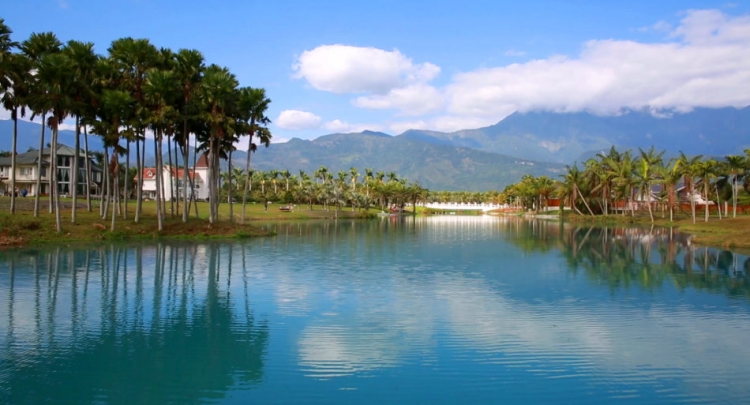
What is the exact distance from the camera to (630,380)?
41.2 ft

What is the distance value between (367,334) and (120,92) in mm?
35361

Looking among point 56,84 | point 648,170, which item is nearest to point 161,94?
point 56,84

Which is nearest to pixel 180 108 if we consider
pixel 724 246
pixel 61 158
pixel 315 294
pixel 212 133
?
pixel 212 133

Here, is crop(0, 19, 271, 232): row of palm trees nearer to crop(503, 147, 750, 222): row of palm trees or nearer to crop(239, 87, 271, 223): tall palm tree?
crop(239, 87, 271, 223): tall palm tree

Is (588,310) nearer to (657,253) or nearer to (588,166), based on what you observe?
(657,253)

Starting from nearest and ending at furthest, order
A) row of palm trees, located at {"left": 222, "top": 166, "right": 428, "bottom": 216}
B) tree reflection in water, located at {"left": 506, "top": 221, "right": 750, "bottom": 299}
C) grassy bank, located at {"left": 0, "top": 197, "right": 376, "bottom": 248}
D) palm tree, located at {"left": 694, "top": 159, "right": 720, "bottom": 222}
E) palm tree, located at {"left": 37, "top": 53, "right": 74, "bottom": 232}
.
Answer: tree reflection in water, located at {"left": 506, "top": 221, "right": 750, "bottom": 299}, palm tree, located at {"left": 37, "top": 53, "right": 74, "bottom": 232}, grassy bank, located at {"left": 0, "top": 197, "right": 376, "bottom": 248}, palm tree, located at {"left": 694, "top": 159, "right": 720, "bottom": 222}, row of palm trees, located at {"left": 222, "top": 166, "right": 428, "bottom": 216}

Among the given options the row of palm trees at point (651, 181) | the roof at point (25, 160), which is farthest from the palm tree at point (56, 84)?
the row of palm trees at point (651, 181)

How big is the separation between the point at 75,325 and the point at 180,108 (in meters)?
35.3

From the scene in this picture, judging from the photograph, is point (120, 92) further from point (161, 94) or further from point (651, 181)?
point (651, 181)

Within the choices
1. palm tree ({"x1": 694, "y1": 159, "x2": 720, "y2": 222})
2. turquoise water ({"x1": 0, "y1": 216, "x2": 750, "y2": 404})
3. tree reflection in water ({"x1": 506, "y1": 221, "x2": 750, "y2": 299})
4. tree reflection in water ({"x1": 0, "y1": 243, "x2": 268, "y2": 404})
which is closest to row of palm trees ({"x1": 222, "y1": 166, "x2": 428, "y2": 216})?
palm tree ({"x1": 694, "y1": 159, "x2": 720, "y2": 222})

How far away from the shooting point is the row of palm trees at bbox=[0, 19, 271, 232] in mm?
40656

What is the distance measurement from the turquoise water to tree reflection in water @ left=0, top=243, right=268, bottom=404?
0.06 metres

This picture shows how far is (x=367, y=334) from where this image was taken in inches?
635

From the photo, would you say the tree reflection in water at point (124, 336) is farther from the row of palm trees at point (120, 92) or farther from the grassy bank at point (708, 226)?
the grassy bank at point (708, 226)
